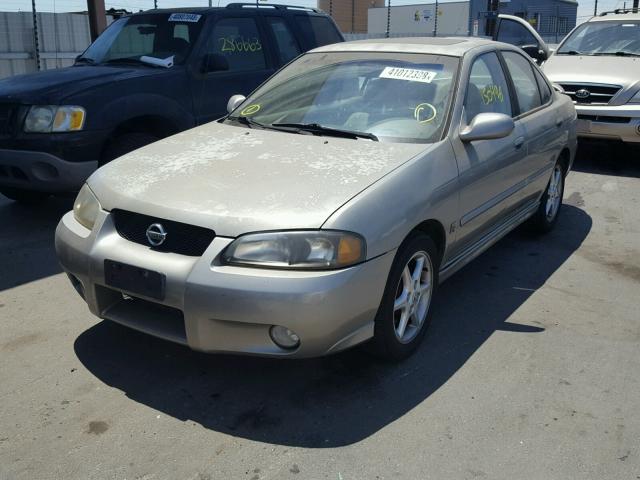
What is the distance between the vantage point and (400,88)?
4.16 metres

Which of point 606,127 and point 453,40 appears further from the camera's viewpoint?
point 606,127

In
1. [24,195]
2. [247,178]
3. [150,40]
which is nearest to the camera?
[247,178]

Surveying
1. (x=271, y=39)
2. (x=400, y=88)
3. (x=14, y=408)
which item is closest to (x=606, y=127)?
(x=271, y=39)

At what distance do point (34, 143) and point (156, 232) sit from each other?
2.93 meters

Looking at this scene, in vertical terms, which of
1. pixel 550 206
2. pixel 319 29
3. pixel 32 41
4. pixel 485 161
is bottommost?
pixel 550 206

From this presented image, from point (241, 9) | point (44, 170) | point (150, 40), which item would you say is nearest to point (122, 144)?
point (44, 170)

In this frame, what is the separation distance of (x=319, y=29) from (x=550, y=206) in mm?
3585

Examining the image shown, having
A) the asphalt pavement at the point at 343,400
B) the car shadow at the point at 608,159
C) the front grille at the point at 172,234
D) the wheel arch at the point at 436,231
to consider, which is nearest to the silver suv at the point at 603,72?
the car shadow at the point at 608,159

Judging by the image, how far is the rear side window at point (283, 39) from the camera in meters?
7.33

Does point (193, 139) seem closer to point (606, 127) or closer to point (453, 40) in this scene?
point (453, 40)

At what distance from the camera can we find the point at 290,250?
2961 millimetres

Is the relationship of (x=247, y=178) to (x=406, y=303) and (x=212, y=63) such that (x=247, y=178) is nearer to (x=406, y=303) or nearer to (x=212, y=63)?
(x=406, y=303)

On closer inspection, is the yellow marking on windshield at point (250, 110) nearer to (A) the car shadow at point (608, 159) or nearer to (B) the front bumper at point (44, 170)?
(B) the front bumper at point (44, 170)

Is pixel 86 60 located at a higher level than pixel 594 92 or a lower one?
higher
